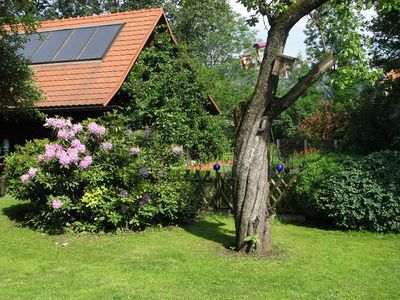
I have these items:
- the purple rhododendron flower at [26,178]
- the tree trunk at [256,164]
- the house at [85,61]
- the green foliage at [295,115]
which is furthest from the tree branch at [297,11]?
the green foliage at [295,115]

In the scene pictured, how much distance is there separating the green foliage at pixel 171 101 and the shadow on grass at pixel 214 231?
15.0 feet

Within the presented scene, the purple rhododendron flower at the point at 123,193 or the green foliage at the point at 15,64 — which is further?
the green foliage at the point at 15,64

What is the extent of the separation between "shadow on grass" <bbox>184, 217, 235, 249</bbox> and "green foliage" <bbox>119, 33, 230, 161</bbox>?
4.56 meters

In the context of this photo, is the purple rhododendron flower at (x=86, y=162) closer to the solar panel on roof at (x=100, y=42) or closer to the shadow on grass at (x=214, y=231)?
the shadow on grass at (x=214, y=231)

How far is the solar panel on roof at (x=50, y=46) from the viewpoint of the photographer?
16.8 metres

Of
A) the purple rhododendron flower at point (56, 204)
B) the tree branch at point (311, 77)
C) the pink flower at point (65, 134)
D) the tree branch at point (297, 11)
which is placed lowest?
the purple rhododendron flower at point (56, 204)

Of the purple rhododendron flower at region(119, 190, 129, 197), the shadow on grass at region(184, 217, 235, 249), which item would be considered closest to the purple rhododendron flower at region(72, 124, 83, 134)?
the purple rhododendron flower at region(119, 190, 129, 197)

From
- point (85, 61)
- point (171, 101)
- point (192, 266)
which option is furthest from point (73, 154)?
point (85, 61)

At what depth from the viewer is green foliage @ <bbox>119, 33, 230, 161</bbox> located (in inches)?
596

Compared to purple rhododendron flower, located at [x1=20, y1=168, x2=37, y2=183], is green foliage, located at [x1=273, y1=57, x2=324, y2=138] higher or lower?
higher

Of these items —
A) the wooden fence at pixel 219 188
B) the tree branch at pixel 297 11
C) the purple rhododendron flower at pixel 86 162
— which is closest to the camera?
the tree branch at pixel 297 11

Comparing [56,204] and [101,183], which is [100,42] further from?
[56,204]

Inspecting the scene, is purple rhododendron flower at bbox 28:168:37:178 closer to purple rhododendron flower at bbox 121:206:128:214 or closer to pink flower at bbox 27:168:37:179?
pink flower at bbox 27:168:37:179

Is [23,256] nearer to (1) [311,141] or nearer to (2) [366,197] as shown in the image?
(2) [366,197]
